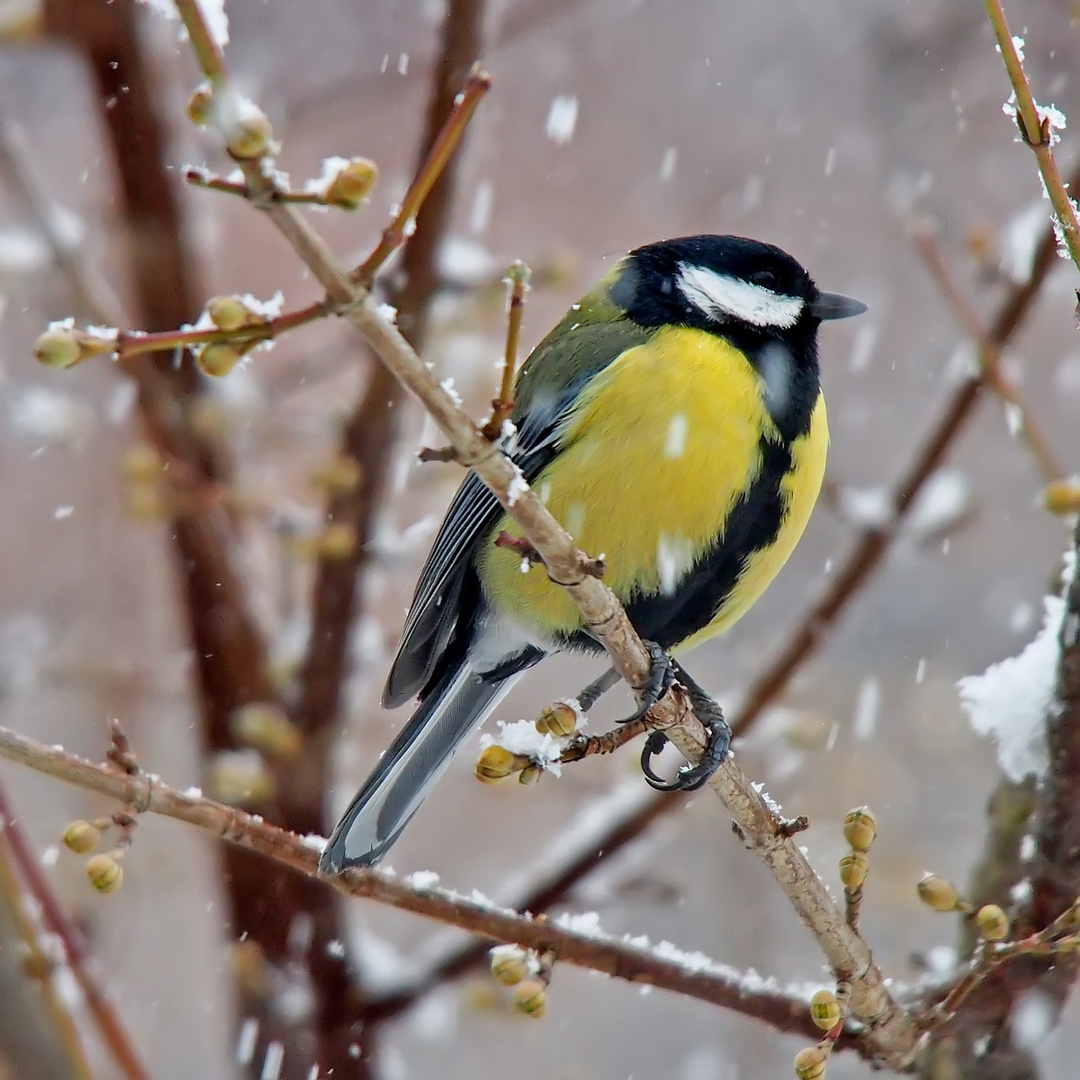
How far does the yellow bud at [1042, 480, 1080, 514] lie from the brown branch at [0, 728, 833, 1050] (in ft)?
2.56

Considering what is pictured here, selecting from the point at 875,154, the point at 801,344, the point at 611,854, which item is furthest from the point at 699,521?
the point at 875,154

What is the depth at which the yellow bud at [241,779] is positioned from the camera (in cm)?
227

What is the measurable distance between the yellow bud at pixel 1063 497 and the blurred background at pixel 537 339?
1.00 meters

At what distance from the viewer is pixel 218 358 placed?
0.91 m

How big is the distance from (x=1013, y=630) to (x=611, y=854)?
2.41 m

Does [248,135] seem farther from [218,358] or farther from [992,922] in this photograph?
[992,922]

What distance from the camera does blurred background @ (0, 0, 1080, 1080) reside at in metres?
3.28

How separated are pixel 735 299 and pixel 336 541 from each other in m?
0.90

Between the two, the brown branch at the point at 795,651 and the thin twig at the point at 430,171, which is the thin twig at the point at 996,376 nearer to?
the brown branch at the point at 795,651

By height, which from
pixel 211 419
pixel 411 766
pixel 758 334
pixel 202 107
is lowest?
pixel 202 107

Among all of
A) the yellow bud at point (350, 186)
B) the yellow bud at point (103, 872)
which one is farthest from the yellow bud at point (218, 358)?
the yellow bud at point (103, 872)

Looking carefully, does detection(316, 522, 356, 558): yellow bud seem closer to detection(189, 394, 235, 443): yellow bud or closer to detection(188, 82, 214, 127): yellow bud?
detection(189, 394, 235, 443): yellow bud

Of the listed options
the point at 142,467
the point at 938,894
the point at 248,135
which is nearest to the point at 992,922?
the point at 938,894

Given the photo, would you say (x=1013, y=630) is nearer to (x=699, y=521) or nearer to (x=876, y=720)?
(x=876, y=720)
